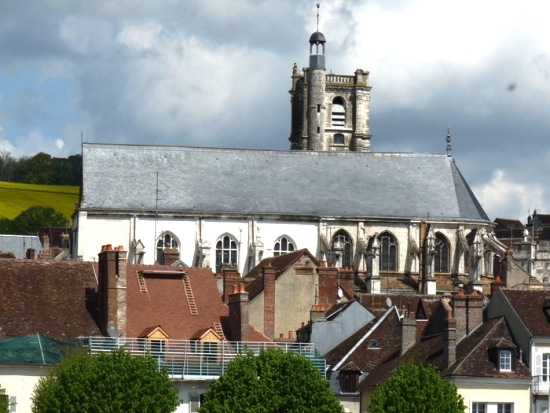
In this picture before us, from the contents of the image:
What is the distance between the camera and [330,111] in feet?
444

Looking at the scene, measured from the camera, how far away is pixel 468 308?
55.7 m

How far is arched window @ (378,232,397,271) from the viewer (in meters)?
105

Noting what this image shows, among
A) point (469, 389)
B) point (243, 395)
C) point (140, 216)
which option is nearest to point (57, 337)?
point (243, 395)

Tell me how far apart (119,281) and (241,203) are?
5150 centimetres

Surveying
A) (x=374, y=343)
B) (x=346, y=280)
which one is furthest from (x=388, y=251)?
(x=374, y=343)

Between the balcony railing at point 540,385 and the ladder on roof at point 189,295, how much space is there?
36.0 ft

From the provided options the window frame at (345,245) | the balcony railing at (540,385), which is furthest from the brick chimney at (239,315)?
the window frame at (345,245)

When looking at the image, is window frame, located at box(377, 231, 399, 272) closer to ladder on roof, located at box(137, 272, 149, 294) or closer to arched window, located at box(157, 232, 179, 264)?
arched window, located at box(157, 232, 179, 264)

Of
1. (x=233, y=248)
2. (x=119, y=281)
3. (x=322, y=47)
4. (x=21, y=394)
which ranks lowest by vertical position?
(x=21, y=394)

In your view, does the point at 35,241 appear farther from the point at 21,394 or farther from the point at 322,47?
the point at 21,394

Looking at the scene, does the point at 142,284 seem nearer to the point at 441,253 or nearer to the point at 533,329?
the point at 533,329

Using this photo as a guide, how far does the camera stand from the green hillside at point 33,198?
545ft

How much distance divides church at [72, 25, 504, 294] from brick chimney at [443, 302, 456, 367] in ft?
153

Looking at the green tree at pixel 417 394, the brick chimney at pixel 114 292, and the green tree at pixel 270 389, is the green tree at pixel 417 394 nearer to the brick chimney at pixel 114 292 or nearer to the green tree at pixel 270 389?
the green tree at pixel 270 389
